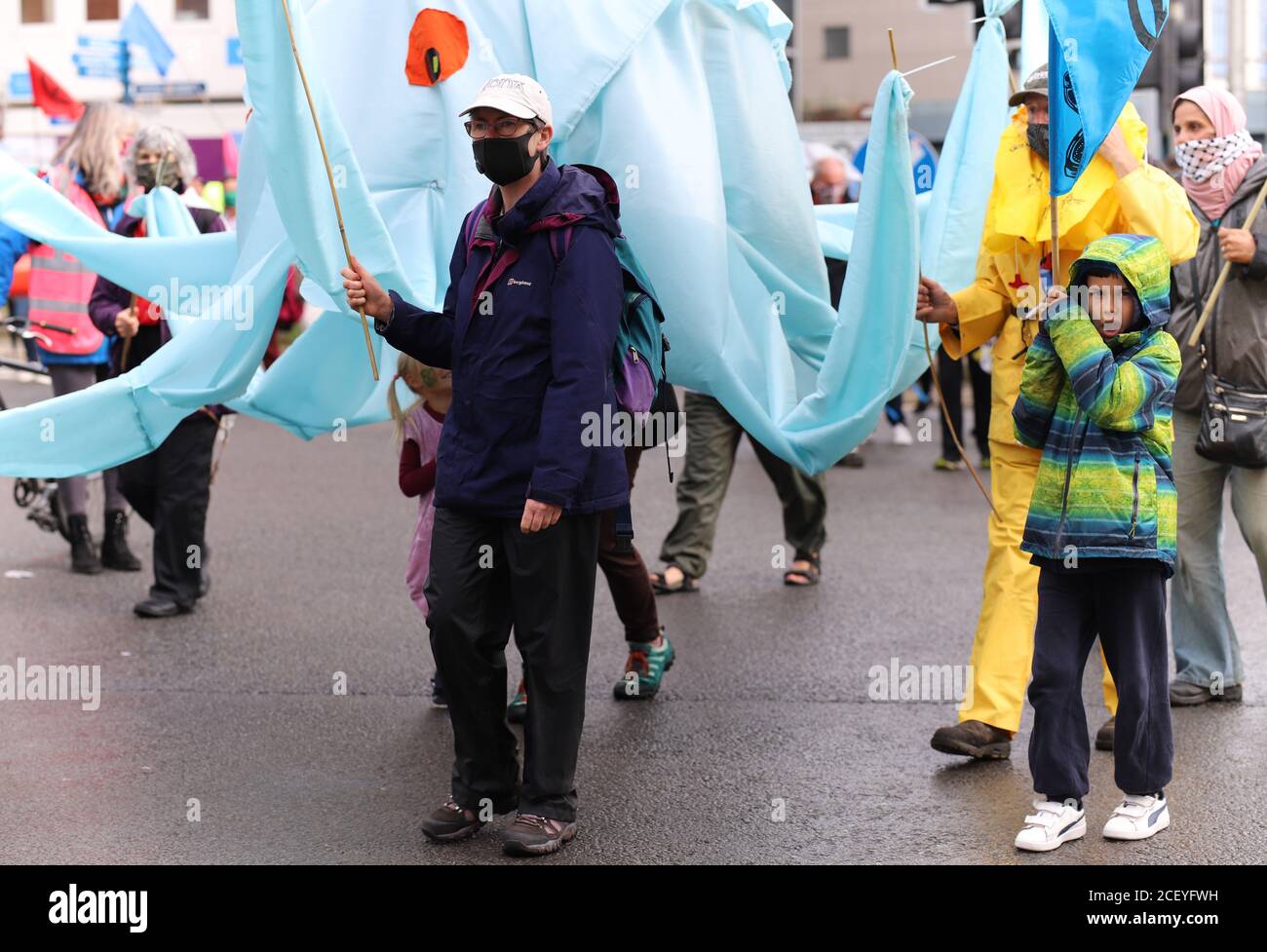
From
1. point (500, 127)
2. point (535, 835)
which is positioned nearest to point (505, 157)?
point (500, 127)

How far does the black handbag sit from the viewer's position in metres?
5.78

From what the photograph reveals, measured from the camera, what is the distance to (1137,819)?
4641 millimetres

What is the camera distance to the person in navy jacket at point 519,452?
4.43m

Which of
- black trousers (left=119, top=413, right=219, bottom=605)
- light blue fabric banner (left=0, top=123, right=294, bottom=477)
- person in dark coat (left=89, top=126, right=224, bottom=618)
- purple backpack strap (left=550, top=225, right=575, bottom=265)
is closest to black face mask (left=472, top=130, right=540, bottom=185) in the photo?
purple backpack strap (left=550, top=225, right=575, bottom=265)

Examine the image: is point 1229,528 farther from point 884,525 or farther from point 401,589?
point 401,589

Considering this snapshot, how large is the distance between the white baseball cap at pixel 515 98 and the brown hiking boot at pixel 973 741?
231 centimetres

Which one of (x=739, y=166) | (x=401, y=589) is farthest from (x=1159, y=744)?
(x=401, y=589)

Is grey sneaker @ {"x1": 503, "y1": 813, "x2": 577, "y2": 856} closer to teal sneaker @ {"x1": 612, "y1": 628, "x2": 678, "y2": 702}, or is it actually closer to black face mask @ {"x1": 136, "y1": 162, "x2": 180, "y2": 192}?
teal sneaker @ {"x1": 612, "y1": 628, "x2": 678, "y2": 702}

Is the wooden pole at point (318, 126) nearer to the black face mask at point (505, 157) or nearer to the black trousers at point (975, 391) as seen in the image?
the black face mask at point (505, 157)

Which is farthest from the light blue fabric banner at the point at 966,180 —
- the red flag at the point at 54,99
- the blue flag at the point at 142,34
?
the blue flag at the point at 142,34

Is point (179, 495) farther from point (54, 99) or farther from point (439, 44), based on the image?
point (54, 99)

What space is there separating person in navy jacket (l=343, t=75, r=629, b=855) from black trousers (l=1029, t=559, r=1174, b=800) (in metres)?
1.24
